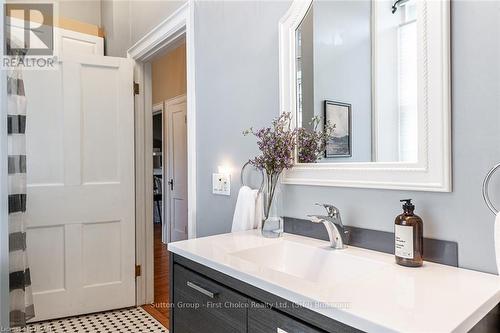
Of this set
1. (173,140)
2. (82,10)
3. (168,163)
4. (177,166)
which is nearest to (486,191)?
(82,10)

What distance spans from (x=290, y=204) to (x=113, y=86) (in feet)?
6.22

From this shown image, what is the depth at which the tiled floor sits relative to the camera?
2346 millimetres

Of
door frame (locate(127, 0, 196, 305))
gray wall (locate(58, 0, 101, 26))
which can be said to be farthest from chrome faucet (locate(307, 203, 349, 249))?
gray wall (locate(58, 0, 101, 26))

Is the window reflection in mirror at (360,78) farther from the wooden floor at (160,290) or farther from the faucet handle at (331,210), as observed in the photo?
the wooden floor at (160,290)

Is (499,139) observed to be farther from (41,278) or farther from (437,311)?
(41,278)

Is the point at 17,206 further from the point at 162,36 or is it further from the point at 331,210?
the point at 331,210

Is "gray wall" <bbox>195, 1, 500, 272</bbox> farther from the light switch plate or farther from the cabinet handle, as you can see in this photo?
the cabinet handle

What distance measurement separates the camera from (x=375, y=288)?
82cm

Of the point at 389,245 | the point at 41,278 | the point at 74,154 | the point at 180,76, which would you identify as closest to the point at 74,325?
the point at 41,278

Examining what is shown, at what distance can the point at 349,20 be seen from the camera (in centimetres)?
131

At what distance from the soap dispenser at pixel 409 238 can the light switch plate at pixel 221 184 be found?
96 cm

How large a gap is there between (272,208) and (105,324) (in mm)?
1767

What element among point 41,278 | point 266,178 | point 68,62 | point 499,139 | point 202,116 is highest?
point 68,62

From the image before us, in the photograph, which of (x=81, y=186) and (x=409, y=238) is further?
(x=81, y=186)
